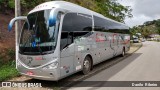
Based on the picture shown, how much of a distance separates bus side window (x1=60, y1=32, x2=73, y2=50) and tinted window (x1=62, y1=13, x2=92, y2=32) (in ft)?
0.64

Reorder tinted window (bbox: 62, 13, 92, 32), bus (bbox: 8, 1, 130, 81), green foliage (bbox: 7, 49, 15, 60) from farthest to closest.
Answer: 1. green foliage (bbox: 7, 49, 15, 60)
2. tinted window (bbox: 62, 13, 92, 32)
3. bus (bbox: 8, 1, 130, 81)

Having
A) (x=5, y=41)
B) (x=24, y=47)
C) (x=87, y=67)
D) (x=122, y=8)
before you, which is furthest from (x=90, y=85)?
(x=122, y=8)

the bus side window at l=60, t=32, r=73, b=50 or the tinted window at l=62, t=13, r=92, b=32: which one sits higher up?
the tinted window at l=62, t=13, r=92, b=32

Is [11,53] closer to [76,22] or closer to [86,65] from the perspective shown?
[86,65]

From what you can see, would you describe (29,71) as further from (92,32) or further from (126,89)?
(92,32)

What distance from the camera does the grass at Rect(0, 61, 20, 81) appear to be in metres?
9.14

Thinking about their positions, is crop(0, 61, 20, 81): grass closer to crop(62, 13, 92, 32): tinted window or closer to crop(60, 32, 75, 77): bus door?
crop(60, 32, 75, 77): bus door

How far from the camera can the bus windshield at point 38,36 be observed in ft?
25.8

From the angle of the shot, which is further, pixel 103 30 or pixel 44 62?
pixel 103 30

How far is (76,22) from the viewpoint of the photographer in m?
9.52

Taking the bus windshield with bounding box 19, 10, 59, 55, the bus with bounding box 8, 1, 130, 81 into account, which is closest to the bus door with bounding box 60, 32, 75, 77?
the bus with bounding box 8, 1, 130, 81

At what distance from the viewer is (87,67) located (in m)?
10.6

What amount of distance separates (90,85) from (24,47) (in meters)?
3.00

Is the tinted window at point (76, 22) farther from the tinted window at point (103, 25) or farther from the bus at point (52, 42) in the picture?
the tinted window at point (103, 25)
